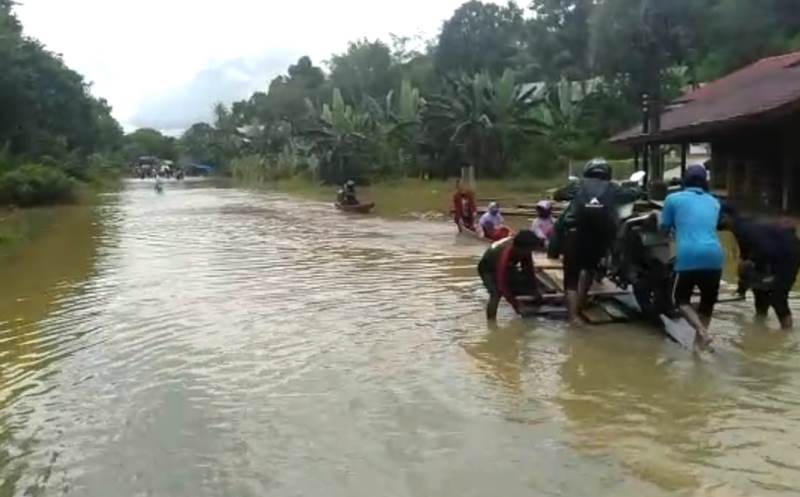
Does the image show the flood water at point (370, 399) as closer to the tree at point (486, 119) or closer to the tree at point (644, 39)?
the tree at point (644, 39)

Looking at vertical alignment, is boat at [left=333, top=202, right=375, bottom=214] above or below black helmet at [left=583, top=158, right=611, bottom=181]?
below

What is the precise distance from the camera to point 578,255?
9.02 metres

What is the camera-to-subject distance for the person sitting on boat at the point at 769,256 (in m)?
8.78

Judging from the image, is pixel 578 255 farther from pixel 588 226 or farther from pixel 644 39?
pixel 644 39

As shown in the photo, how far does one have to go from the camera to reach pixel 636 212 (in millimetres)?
9672

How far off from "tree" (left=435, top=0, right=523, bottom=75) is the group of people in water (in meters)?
58.8

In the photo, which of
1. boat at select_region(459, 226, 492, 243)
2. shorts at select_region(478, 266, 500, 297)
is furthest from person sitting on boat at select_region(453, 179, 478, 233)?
shorts at select_region(478, 266, 500, 297)

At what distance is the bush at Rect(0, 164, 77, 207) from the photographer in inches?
1427

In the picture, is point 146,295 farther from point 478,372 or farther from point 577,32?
point 577,32

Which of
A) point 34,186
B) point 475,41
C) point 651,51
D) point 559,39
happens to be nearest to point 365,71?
point 475,41

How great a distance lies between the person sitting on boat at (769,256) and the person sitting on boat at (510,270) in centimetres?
186

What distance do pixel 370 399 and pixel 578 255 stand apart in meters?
3.04

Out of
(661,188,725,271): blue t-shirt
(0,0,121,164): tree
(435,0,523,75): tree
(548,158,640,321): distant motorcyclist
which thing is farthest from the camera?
(435,0,523,75): tree

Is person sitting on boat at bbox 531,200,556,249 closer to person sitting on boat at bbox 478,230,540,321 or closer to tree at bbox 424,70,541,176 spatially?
person sitting on boat at bbox 478,230,540,321
